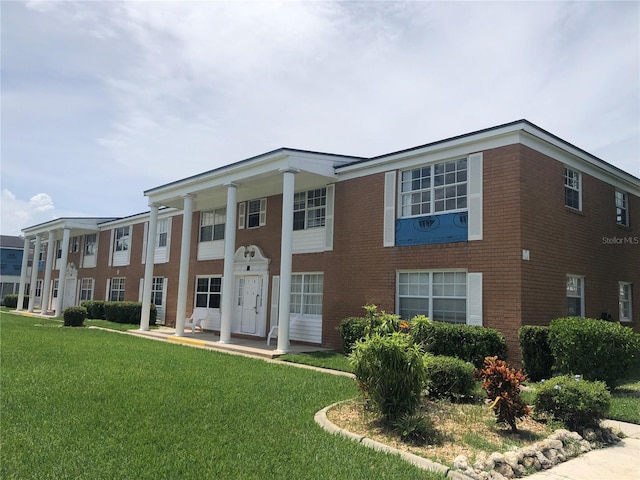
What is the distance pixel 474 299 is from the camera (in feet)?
38.3

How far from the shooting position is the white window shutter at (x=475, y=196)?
1189 cm

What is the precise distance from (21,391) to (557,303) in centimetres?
1123

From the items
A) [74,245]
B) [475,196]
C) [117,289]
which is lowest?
[117,289]

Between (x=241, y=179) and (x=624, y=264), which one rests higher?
(x=241, y=179)

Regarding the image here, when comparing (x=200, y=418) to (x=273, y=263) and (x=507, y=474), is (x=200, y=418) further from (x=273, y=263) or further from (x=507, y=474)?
(x=273, y=263)

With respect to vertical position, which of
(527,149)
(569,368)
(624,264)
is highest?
(527,149)

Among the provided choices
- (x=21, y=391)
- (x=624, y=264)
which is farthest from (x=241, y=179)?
(x=624, y=264)

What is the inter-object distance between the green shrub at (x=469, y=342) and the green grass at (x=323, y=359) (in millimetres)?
2136

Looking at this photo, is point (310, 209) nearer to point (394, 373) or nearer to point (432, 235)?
point (432, 235)

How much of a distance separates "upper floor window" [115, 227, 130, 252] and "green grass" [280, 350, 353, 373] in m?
17.9

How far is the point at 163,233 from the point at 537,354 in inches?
756

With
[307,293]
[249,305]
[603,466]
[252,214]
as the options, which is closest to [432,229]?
[307,293]

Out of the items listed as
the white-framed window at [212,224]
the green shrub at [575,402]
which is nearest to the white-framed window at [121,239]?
the white-framed window at [212,224]

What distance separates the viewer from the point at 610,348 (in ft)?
28.4
